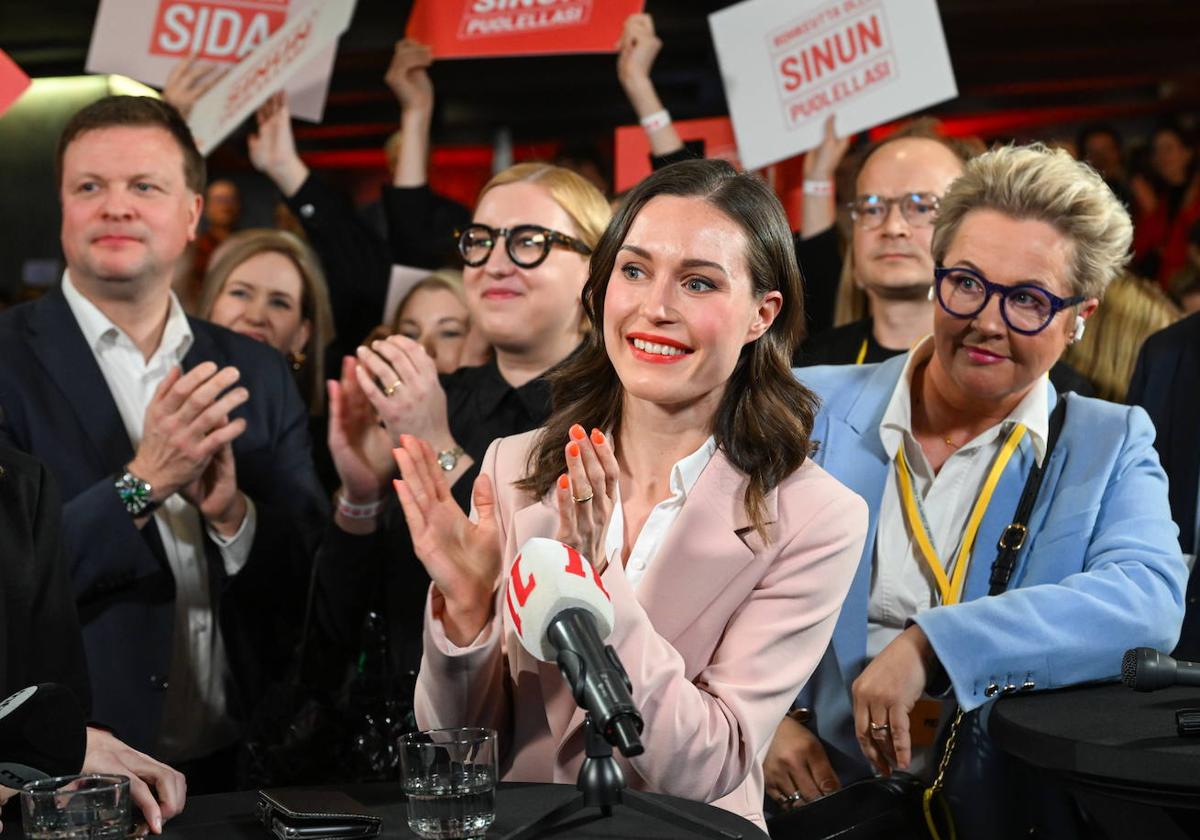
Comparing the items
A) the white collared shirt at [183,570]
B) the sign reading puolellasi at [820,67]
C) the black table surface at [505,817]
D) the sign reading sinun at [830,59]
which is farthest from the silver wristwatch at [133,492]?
the sign reading sinun at [830,59]

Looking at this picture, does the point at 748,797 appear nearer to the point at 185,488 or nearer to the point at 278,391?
the point at 185,488

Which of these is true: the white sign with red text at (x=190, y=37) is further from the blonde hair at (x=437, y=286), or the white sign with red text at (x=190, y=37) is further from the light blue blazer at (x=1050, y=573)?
the light blue blazer at (x=1050, y=573)

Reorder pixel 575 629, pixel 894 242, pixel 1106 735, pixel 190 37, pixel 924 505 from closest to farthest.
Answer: pixel 575 629 < pixel 1106 735 < pixel 924 505 < pixel 894 242 < pixel 190 37

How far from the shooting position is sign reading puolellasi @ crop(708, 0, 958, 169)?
4.21m

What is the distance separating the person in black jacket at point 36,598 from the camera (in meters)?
2.24

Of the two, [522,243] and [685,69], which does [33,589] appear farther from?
[685,69]

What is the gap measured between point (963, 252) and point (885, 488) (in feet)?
1.57


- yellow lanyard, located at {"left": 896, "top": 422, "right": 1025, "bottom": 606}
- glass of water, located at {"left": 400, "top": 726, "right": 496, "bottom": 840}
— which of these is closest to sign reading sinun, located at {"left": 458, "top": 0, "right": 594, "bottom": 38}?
yellow lanyard, located at {"left": 896, "top": 422, "right": 1025, "bottom": 606}

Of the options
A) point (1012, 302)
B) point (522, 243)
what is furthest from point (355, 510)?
point (1012, 302)

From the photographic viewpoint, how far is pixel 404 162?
471 cm

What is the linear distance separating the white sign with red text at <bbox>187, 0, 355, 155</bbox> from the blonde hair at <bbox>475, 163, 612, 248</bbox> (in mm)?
1111

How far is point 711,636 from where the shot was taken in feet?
7.56

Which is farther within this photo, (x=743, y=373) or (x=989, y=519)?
(x=989, y=519)

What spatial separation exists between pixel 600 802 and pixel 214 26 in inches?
132
